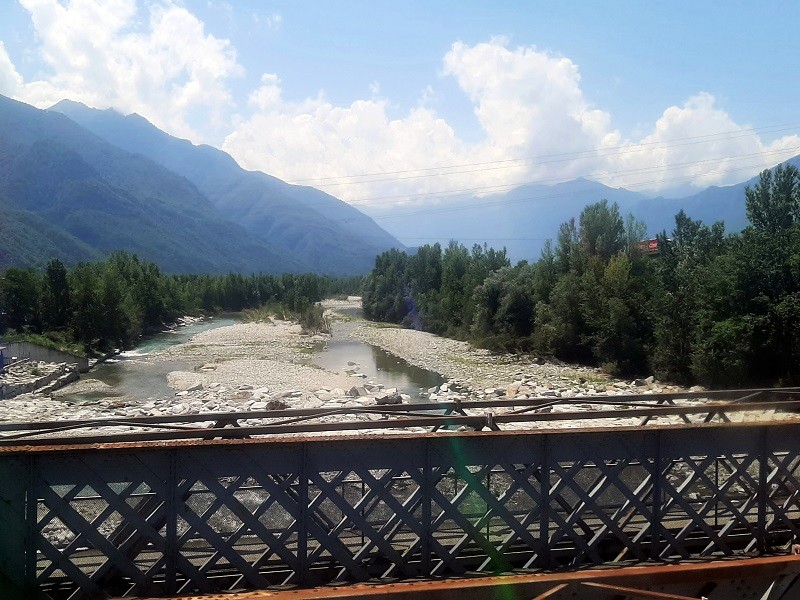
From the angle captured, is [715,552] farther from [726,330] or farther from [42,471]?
[726,330]

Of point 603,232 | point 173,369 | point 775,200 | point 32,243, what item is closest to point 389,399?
point 173,369

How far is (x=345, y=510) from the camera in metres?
5.47

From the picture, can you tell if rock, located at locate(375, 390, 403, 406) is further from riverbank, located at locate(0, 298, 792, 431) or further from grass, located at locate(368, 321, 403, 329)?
grass, located at locate(368, 321, 403, 329)

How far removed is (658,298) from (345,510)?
37.7m

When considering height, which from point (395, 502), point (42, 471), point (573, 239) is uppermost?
point (573, 239)

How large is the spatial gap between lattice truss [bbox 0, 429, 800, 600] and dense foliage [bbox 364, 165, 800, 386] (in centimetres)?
2793

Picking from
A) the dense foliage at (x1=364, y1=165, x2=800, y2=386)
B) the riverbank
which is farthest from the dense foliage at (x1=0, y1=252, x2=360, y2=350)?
the dense foliage at (x1=364, y1=165, x2=800, y2=386)

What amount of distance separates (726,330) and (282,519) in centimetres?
2619

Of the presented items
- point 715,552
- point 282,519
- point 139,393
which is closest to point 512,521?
point 715,552

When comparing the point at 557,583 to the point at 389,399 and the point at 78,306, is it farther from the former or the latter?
the point at 78,306

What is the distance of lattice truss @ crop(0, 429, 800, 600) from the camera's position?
5051 millimetres

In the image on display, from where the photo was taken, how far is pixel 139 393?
113 feet

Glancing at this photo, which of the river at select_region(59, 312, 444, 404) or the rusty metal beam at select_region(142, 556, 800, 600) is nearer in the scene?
the rusty metal beam at select_region(142, 556, 800, 600)

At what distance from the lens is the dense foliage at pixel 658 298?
30.7 m
